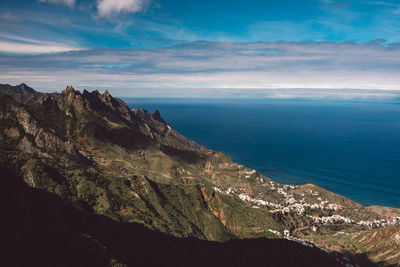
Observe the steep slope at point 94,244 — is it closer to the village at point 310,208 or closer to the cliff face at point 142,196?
the cliff face at point 142,196

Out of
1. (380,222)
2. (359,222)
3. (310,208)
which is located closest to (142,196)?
(310,208)

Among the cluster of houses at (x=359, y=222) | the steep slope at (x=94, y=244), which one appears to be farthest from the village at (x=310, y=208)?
the steep slope at (x=94, y=244)

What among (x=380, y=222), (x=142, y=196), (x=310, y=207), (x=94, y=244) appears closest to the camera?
(x=94, y=244)

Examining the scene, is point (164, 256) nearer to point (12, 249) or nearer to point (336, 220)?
point (12, 249)

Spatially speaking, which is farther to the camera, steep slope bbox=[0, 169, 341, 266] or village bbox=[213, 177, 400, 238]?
village bbox=[213, 177, 400, 238]

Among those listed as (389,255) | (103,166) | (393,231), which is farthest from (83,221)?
(393,231)

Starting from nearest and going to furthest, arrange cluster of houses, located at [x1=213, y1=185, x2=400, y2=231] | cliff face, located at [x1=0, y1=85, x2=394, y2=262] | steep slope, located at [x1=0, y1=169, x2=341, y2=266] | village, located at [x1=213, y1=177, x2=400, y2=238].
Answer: steep slope, located at [x1=0, y1=169, x2=341, y2=266], cliff face, located at [x1=0, y1=85, x2=394, y2=262], cluster of houses, located at [x1=213, y1=185, x2=400, y2=231], village, located at [x1=213, y1=177, x2=400, y2=238]

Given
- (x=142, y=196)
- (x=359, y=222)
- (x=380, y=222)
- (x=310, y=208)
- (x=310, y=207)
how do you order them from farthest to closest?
(x=310, y=207) → (x=310, y=208) → (x=359, y=222) → (x=380, y=222) → (x=142, y=196)

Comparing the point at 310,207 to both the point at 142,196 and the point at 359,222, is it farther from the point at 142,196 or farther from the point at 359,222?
the point at 142,196

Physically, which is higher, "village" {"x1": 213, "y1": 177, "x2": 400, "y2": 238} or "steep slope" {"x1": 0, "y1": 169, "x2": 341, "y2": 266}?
"steep slope" {"x1": 0, "y1": 169, "x2": 341, "y2": 266}

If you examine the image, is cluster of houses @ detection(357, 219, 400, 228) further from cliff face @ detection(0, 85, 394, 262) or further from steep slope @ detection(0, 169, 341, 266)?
steep slope @ detection(0, 169, 341, 266)

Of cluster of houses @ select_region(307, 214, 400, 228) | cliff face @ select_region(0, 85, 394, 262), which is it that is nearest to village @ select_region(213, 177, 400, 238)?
cluster of houses @ select_region(307, 214, 400, 228)
